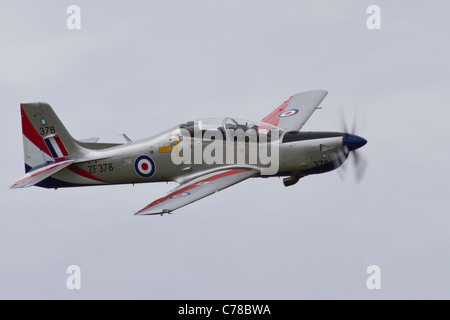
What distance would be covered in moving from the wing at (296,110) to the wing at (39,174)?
22.4ft

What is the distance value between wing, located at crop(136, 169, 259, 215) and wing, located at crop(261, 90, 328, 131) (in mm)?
3687

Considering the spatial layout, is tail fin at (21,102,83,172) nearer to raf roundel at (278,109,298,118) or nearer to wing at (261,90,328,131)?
wing at (261,90,328,131)

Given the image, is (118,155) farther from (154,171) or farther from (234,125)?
(234,125)

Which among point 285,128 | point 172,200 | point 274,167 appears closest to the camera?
point 172,200

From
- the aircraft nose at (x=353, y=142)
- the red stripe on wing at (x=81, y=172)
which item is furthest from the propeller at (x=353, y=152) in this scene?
the red stripe on wing at (x=81, y=172)

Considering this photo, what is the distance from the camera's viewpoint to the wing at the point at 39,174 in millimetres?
30906

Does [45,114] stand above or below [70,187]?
above

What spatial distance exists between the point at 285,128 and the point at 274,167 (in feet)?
10.2

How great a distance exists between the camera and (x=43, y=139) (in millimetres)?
31922

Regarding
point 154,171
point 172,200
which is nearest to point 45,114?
point 154,171

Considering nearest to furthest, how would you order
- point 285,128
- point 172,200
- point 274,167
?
point 172,200, point 274,167, point 285,128

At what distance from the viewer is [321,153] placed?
30.1m

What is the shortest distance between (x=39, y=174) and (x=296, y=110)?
8769mm

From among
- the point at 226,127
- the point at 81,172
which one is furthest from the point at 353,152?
the point at 81,172
